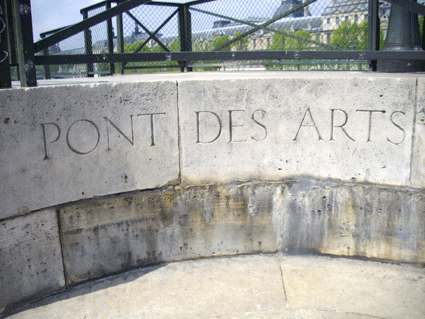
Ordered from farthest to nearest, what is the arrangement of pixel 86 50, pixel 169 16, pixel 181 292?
pixel 86 50
pixel 169 16
pixel 181 292

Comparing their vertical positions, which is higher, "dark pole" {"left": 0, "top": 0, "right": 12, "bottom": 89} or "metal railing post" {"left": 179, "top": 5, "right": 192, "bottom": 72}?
"metal railing post" {"left": 179, "top": 5, "right": 192, "bottom": 72}

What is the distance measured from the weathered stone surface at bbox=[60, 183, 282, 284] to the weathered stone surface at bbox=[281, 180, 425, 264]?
178 mm

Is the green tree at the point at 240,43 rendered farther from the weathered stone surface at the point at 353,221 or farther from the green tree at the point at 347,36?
the weathered stone surface at the point at 353,221

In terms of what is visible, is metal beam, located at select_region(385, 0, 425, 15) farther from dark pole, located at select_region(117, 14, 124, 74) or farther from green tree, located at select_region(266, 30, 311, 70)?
dark pole, located at select_region(117, 14, 124, 74)

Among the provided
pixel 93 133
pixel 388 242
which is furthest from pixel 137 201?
pixel 388 242

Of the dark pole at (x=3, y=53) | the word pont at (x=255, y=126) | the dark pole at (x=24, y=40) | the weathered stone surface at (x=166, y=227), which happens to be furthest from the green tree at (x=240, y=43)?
the dark pole at (x=3, y=53)

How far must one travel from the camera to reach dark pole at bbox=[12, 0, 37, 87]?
8.89 feet

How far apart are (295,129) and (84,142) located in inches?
67.2

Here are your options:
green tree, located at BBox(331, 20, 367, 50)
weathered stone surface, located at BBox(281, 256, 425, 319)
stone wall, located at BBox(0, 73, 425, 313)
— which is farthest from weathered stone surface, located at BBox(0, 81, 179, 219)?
green tree, located at BBox(331, 20, 367, 50)

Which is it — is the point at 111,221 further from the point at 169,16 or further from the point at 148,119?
the point at 169,16

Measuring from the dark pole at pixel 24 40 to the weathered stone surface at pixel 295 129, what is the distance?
1114 mm

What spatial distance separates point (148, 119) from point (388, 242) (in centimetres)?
224

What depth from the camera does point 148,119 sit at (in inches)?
125

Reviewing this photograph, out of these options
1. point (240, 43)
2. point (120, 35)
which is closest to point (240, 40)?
point (240, 43)
